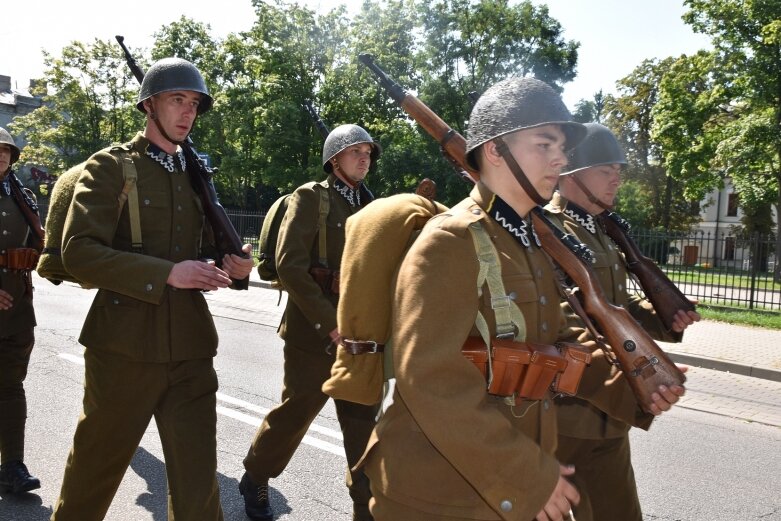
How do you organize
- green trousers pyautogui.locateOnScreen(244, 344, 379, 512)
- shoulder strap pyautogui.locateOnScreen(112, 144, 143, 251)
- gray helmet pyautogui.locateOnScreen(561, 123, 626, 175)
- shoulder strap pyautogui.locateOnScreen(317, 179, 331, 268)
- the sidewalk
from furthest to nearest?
the sidewalk < shoulder strap pyautogui.locateOnScreen(317, 179, 331, 268) < green trousers pyautogui.locateOnScreen(244, 344, 379, 512) < gray helmet pyautogui.locateOnScreen(561, 123, 626, 175) < shoulder strap pyautogui.locateOnScreen(112, 144, 143, 251)

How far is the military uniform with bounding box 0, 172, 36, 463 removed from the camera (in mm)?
4508

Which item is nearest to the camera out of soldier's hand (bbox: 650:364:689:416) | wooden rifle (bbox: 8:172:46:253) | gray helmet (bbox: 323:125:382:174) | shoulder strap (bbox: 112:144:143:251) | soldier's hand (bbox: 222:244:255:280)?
soldier's hand (bbox: 650:364:689:416)

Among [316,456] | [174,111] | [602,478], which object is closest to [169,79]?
[174,111]

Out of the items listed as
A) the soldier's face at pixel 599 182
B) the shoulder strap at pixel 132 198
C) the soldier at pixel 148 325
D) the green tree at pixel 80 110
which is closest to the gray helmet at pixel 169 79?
the soldier at pixel 148 325

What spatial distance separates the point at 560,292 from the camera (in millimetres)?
2281

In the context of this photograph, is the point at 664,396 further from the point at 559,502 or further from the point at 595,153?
the point at 595,153

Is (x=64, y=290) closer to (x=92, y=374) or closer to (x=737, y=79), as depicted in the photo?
(x=92, y=374)

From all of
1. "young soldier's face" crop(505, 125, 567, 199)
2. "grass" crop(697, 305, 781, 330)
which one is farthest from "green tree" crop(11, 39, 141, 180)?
"young soldier's face" crop(505, 125, 567, 199)

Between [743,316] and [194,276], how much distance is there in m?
13.1

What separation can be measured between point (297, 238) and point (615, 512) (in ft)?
7.22

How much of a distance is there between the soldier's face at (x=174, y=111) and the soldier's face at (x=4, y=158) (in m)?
2.06

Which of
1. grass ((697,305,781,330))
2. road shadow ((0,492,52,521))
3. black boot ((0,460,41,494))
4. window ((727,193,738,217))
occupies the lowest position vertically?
road shadow ((0,492,52,521))

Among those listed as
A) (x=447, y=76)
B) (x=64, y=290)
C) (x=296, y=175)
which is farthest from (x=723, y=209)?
(x=64, y=290)

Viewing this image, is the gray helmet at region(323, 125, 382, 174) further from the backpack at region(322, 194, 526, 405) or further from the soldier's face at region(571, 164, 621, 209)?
the backpack at region(322, 194, 526, 405)
